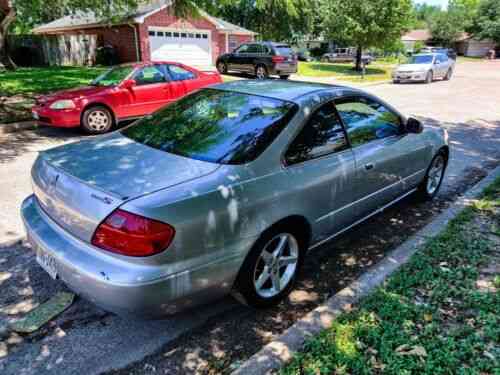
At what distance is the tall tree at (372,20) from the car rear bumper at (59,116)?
67.7 feet

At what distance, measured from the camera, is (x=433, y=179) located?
521cm

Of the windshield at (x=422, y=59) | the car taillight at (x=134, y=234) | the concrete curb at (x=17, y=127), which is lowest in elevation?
the concrete curb at (x=17, y=127)

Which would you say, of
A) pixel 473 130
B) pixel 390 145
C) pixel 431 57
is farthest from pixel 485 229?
pixel 431 57

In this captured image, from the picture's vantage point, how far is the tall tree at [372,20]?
23438mm

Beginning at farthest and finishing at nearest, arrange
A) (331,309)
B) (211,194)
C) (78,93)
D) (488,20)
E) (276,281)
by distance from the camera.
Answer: (488,20)
(78,93)
(276,281)
(331,309)
(211,194)

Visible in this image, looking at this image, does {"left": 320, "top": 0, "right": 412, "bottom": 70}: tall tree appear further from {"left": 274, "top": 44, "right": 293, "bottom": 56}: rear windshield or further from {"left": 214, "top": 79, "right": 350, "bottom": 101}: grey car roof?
{"left": 214, "top": 79, "right": 350, "bottom": 101}: grey car roof

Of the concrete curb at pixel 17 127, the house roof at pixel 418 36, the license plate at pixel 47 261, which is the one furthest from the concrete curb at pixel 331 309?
the house roof at pixel 418 36

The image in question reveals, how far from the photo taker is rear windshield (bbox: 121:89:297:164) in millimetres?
2867

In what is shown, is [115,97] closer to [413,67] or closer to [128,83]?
[128,83]

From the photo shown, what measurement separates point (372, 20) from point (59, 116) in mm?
21209

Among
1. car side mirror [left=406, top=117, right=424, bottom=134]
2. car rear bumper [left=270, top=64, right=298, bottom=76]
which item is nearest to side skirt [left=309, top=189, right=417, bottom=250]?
car side mirror [left=406, top=117, right=424, bottom=134]

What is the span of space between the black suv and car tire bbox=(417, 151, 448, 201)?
1473 cm

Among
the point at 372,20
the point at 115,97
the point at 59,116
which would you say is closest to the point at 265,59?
the point at 372,20

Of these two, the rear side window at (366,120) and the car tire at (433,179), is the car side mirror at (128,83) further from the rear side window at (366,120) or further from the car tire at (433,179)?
the car tire at (433,179)
